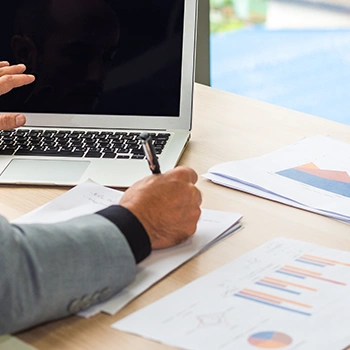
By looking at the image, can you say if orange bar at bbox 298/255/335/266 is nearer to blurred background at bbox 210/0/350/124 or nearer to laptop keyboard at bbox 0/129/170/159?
laptop keyboard at bbox 0/129/170/159

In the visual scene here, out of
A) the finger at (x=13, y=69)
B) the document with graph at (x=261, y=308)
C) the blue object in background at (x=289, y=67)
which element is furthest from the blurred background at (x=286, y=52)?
the document with graph at (x=261, y=308)

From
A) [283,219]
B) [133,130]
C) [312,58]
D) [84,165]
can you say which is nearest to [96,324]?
[283,219]

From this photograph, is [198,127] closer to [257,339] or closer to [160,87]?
[160,87]

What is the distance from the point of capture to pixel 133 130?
128 cm

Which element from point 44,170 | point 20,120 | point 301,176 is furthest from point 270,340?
point 20,120

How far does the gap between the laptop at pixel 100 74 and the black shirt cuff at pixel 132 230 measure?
353mm

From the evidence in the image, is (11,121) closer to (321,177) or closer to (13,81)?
(13,81)

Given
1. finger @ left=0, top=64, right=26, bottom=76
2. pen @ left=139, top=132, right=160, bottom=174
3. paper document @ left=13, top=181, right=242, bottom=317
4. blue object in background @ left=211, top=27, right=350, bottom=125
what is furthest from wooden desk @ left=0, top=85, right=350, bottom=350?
blue object in background @ left=211, top=27, right=350, bottom=125

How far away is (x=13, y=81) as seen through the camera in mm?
1243

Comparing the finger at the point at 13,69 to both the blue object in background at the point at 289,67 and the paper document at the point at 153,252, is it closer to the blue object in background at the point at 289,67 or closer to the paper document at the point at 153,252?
the paper document at the point at 153,252

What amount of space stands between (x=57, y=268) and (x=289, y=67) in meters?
4.82

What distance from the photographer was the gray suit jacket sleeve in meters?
0.74

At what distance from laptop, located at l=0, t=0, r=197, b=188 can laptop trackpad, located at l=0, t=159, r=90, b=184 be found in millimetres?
26

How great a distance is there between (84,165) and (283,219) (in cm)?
37
